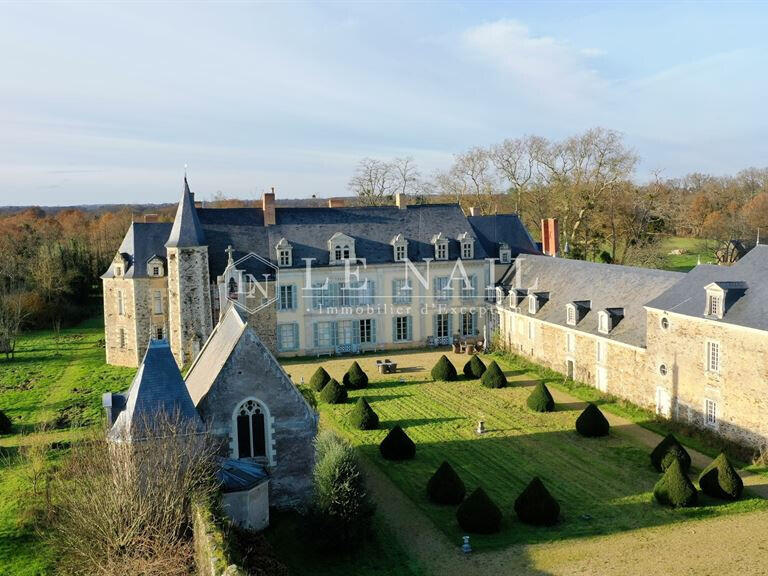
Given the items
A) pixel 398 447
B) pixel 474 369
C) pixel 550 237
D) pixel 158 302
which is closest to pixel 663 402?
pixel 474 369

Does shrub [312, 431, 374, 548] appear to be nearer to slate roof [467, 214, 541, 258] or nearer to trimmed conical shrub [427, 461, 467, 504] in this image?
trimmed conical shrub [427, 461, 467, 504]

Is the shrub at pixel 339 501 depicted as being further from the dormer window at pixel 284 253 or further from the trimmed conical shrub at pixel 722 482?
the dormer window at pixel 284 253

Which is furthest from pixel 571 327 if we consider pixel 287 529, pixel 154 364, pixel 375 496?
pixel 154 364

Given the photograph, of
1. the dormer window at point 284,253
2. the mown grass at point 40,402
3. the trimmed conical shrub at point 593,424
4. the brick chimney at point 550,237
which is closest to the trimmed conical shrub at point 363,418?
the trimmed conical shrub at point 593,424

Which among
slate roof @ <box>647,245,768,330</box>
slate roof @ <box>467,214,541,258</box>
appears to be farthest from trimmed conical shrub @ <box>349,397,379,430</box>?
slate roof @ <box>467,214,541,258</box>

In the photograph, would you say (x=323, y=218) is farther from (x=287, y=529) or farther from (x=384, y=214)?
(x=287, y=529)

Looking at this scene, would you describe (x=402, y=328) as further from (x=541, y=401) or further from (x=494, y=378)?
(x=541, y=401)
